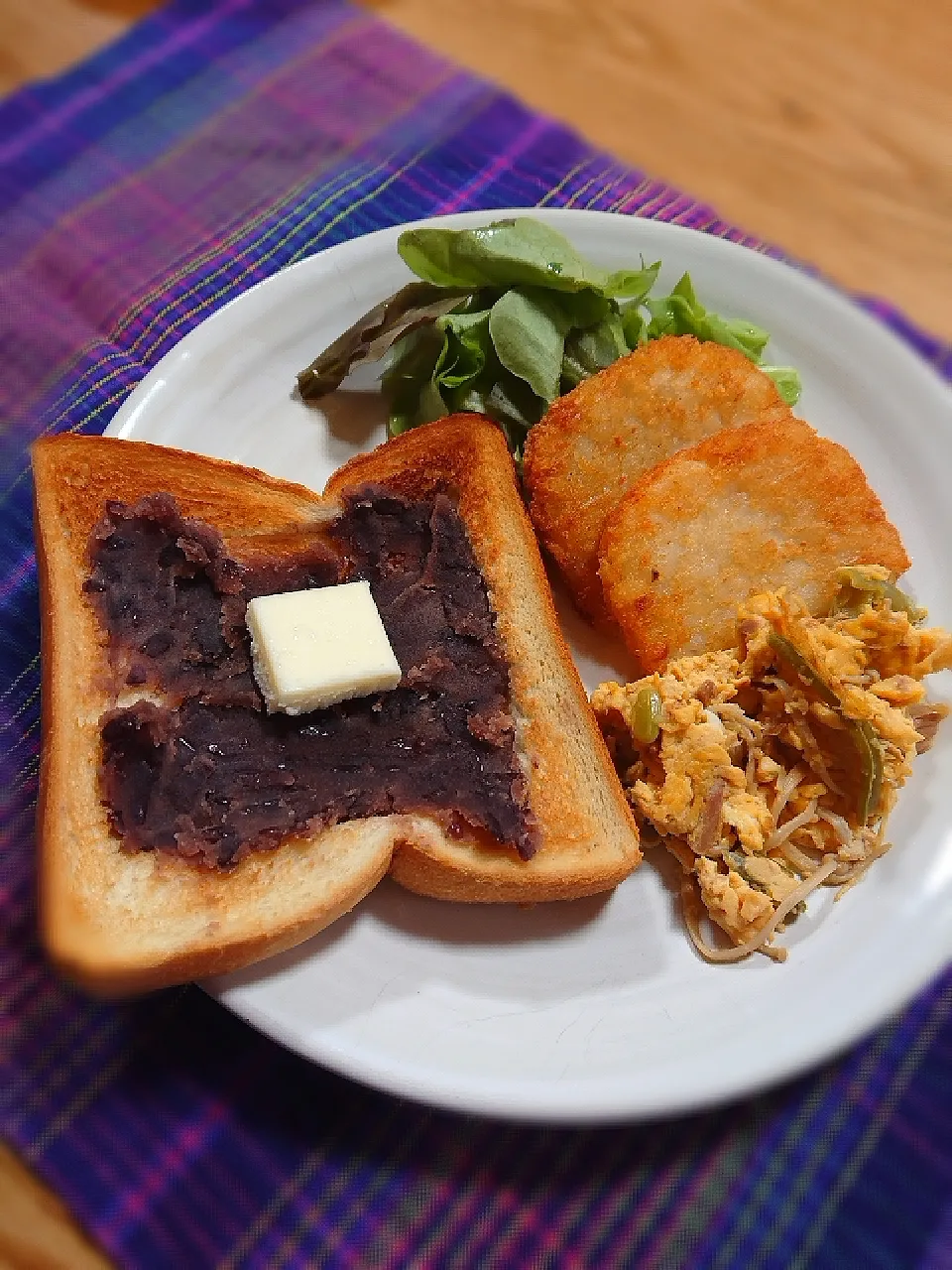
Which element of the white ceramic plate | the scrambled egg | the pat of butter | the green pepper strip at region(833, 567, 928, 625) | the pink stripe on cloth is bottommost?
the white ceramic plate

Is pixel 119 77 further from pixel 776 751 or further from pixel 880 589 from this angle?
pixel 776 751

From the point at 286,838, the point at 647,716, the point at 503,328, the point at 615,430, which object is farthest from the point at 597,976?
the point at 503,328

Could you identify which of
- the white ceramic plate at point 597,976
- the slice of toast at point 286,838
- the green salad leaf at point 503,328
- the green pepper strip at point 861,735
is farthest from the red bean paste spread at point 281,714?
the green pepper strip at point 861,735

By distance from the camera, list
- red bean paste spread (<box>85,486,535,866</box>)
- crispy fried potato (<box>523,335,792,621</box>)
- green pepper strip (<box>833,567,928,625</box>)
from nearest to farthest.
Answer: red bean paste spread (<box>85,486,535,866</box>) → green pepper strip (<box>833,567,928,625</box>) → crispy fried potato (<box>523,335,792,621</box>)

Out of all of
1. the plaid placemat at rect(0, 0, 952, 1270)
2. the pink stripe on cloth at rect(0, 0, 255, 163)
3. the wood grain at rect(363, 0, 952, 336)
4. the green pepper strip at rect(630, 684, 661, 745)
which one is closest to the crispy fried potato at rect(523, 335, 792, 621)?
the green pepper strip at rect(630, 684, 661, 745)

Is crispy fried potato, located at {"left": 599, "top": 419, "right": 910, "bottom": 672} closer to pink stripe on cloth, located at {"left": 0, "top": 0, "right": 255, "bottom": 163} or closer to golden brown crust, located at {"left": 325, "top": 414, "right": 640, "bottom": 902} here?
golden brown crust, located at {"left": 325, "top": 414, "right": 640, "bottom": 902}

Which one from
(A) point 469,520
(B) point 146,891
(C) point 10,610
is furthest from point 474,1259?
(C) point 10,610
